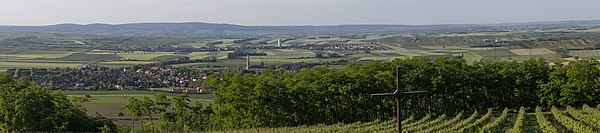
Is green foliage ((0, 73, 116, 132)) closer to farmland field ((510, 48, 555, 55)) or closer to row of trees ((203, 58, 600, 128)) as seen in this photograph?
row of trees ((203, 58, 600, 128))

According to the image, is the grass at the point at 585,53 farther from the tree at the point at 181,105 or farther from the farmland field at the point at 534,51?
the tree at the point at 181,105

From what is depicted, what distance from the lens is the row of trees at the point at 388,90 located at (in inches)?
1229

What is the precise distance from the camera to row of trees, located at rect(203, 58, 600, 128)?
31.2m

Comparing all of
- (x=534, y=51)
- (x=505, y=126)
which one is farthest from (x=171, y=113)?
(x=534, y=51)

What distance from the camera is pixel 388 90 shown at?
3338 cm

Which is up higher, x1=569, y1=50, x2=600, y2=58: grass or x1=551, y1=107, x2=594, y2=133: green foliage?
x1=551, y1=107, x2=594, y2=133: green foliage

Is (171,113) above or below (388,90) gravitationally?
below

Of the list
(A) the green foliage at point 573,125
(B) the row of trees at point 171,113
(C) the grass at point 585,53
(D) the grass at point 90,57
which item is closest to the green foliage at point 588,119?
(A) the green foliage at point 573,125

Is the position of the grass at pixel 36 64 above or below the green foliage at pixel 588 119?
below

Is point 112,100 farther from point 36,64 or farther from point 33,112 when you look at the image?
point 36,64

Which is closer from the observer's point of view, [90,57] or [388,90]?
[388,90]

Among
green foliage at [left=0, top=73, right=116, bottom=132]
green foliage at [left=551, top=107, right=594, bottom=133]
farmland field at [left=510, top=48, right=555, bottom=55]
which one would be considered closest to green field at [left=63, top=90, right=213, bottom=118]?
green foliage at [left=0, top=73, right=116, bottom=132]

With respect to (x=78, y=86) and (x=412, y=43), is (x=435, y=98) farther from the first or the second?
(x=412, y=43)

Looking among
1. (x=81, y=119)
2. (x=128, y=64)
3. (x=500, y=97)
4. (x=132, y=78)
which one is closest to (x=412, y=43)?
(x=128, y=64)
